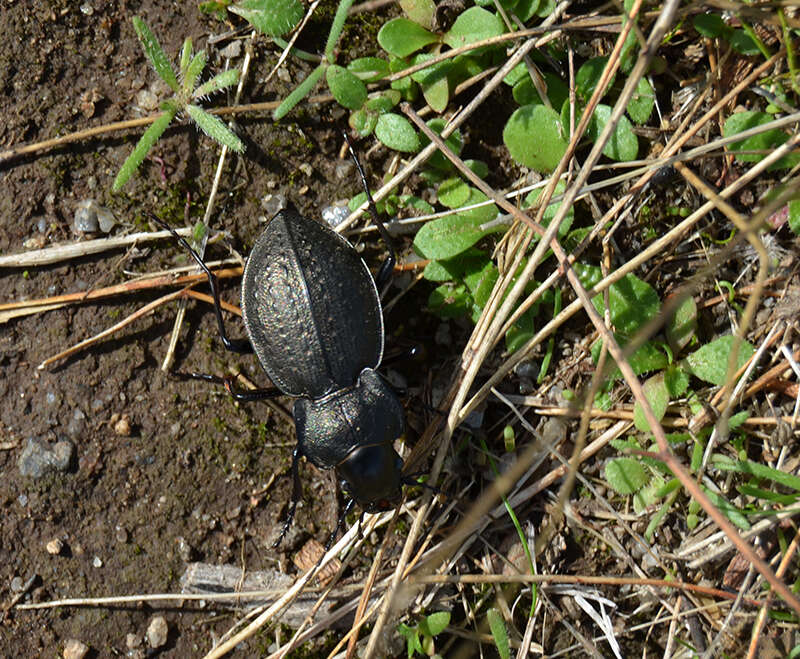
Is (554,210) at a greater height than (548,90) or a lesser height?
lesser

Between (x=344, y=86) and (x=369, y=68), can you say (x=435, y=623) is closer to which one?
(x=344, y=86)

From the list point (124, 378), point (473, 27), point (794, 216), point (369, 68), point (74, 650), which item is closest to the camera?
point (794, 216)

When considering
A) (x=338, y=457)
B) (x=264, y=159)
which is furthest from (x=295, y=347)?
(x=264, y=159)

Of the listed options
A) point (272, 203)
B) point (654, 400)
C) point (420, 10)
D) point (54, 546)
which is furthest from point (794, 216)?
point (54, 546)

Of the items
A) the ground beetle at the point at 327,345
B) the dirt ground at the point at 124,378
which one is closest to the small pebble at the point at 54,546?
the dirt ground at the point at 124,378

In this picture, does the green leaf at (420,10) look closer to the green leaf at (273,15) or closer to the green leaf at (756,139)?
the green leaf at (273,15)
